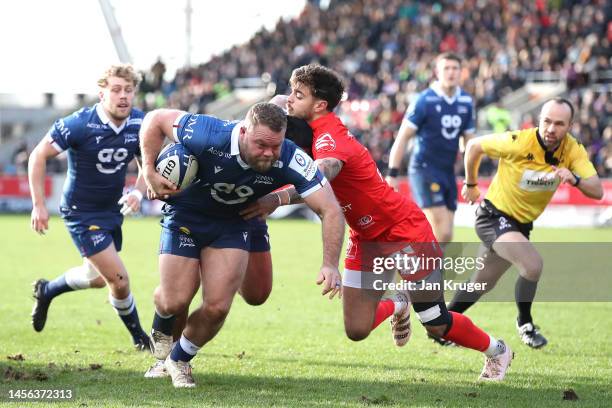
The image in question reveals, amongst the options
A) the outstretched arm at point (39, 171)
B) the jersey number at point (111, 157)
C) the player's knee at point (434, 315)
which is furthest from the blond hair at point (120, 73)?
the player's knee at point (434, 315)

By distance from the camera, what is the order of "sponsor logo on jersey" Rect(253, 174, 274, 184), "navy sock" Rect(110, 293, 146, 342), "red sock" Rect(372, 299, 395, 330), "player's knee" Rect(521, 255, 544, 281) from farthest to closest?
"navy sock" Rect(110, 293, 146, 342)
"player's knee" Rect(521, 255, 544, 281)
"red sock" Rect(372, 299, 395, 330)
"sponsor logo on jersey" Rect(253, 174, 274, 184)

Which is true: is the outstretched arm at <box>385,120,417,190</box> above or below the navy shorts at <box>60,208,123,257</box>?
below

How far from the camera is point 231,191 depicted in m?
6.57

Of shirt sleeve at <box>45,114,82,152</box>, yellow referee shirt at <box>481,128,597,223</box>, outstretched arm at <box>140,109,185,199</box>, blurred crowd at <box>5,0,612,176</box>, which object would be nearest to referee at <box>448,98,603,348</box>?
yellow referee shirt at <box>481,128,597,223</box>

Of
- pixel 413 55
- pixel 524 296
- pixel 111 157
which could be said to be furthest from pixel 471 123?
pixel 413 55

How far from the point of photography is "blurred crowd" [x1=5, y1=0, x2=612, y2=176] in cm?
2839

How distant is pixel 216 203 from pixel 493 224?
120 inches

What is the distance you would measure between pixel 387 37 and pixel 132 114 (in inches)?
1056

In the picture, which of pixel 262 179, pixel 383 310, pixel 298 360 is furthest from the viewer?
pixel 298 360

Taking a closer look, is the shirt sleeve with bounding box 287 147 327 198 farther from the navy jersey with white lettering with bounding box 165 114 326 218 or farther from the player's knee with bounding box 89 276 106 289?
the player's knee with bounding box 89 276 106 289

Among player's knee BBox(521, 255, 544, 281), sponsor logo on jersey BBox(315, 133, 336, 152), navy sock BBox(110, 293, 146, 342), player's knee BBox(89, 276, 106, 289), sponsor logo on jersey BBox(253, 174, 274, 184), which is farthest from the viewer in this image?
player's knee BBox(89, 276, 106, 289)

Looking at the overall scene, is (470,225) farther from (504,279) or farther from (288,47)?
(288,47)

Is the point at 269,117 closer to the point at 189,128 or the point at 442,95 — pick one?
the point at 189,128

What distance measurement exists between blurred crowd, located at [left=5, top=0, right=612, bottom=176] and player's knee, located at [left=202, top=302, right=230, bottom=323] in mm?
18586
